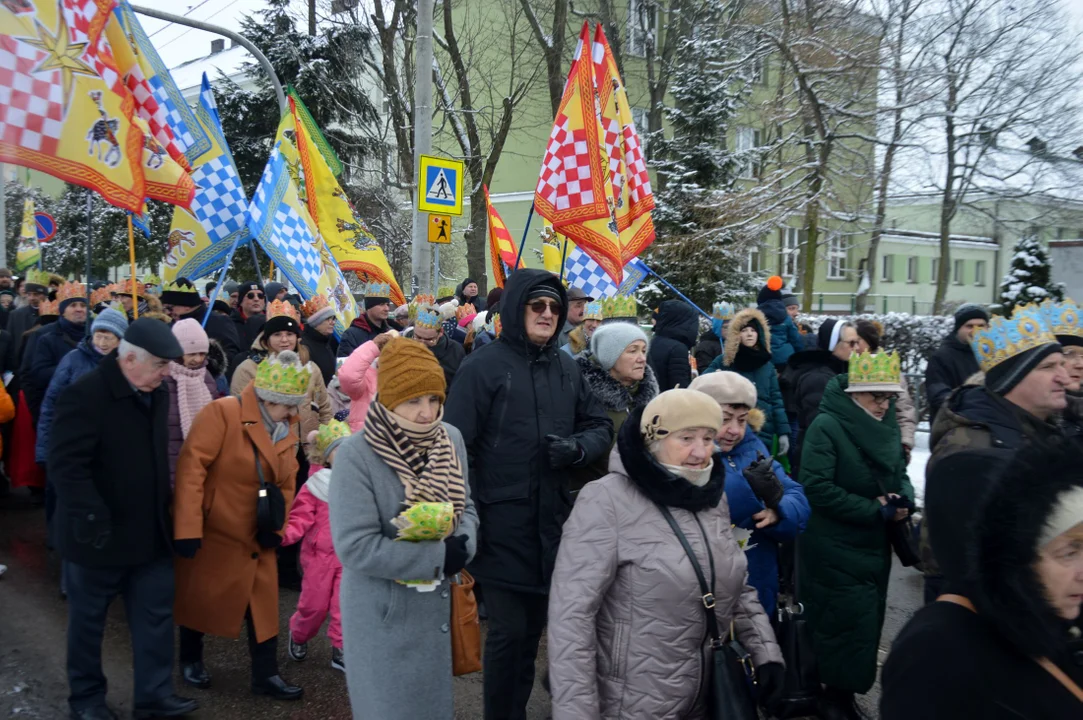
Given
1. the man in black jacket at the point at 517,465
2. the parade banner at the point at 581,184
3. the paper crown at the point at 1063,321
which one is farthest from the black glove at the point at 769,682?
the parade banner at the point at 581,184

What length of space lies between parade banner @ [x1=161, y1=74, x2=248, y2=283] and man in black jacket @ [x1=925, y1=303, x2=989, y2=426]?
6.34 m

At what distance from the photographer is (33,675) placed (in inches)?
203

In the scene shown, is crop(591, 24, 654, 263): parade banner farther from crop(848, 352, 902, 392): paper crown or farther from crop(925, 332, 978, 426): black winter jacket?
crop(848, 352, 902, 392): paper crown

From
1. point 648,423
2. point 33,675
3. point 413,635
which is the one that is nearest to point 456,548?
point 413,635

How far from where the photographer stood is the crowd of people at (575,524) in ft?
5.55

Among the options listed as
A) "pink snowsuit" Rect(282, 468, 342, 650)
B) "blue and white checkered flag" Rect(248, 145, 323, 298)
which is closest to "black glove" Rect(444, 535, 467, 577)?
"pink snowsuit" Rect(282, 468, 342, 650)

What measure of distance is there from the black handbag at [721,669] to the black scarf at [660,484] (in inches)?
2.2

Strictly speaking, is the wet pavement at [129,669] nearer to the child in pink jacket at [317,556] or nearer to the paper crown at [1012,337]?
the child in pink jacket at [317,556]

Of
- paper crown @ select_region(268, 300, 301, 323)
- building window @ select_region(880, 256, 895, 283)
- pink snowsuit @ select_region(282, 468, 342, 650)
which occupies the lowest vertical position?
pink snowsuit @ select_region(282, 468, 342, 650)

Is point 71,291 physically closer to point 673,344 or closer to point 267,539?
point 267,539

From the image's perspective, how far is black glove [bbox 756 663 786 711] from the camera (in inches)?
120

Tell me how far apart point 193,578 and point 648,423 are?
294 centimetres

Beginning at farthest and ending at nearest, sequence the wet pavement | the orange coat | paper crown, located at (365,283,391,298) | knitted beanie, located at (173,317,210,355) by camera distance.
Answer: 1. paper crown, located at (365,283,391,298)
2. knitted beanie, located at (173,317,210,355)
3. the wet pavement
4. the orange coat

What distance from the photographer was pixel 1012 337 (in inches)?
138
